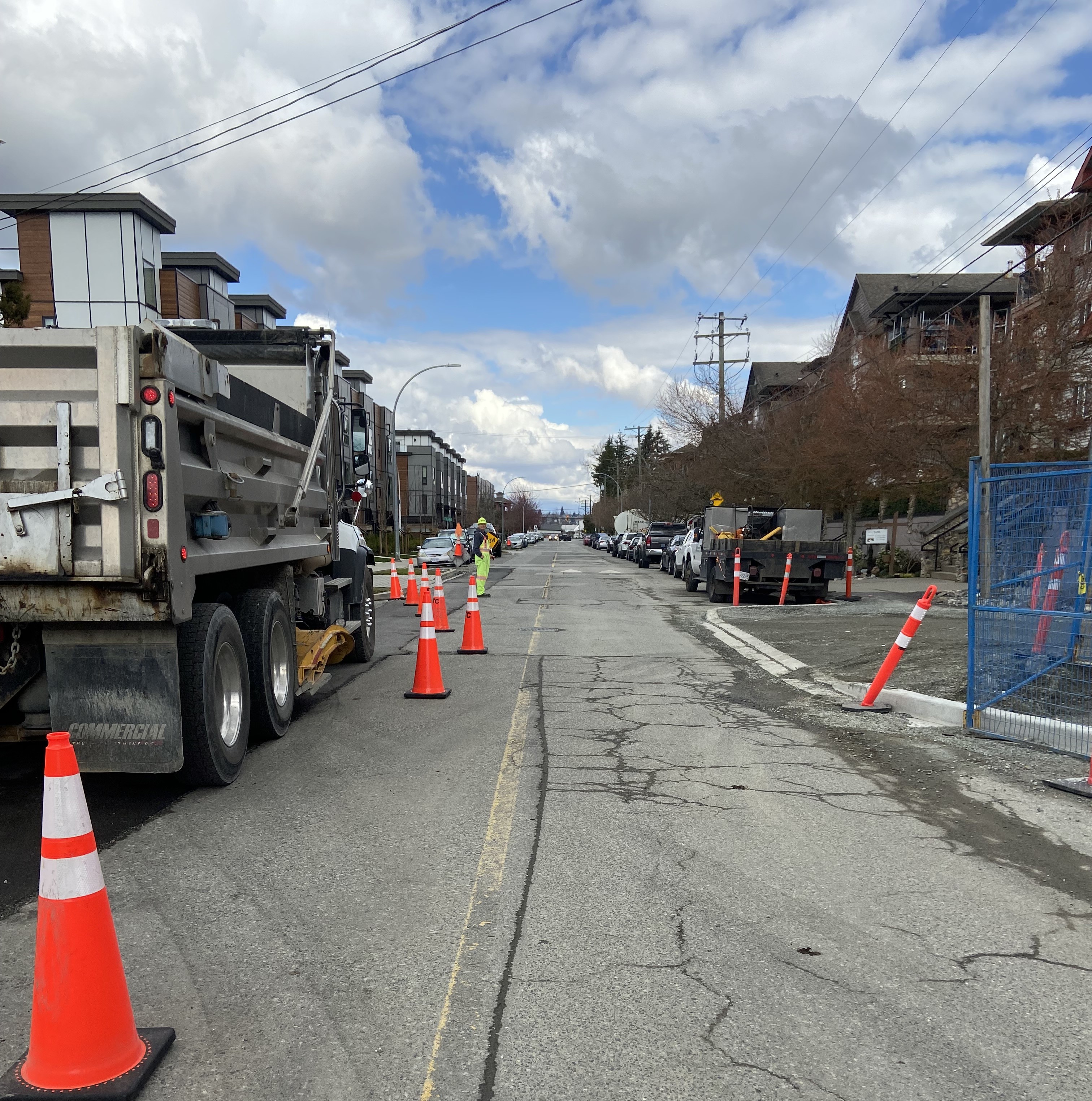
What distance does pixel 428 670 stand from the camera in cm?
888

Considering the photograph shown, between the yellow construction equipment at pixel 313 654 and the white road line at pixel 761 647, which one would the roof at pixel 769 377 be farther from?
the yellow construction equipment at pixel 313 654

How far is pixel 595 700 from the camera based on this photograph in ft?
29.3

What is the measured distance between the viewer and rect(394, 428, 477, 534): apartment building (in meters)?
93.3

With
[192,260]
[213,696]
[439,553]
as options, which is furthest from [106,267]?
[213,696]

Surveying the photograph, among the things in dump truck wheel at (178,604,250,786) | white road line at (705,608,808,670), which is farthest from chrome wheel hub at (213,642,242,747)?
white road line at (705,608,808,670)

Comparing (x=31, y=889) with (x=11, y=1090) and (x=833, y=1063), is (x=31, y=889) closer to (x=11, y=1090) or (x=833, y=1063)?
(x=11, y=1090)

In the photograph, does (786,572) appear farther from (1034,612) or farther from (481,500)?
(481,500)

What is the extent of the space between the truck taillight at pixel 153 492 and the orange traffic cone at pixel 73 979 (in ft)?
7.45

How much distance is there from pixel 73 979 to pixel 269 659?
13.7ft

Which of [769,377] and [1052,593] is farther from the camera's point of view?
[769,377]

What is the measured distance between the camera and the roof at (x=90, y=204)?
31141 mm

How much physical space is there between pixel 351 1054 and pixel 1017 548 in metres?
6.38

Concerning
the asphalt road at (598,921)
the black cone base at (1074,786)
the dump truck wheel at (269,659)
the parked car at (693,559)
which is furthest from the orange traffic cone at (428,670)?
the parked car at (693,559)

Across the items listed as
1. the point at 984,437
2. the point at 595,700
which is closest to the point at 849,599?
the point at 984,437
